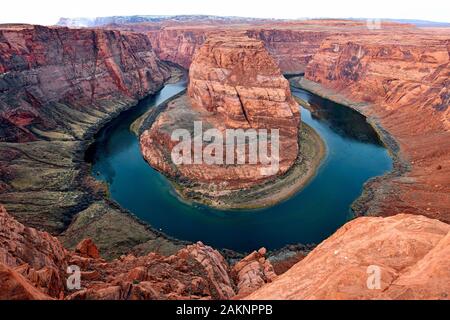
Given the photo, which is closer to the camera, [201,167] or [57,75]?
[201,167]

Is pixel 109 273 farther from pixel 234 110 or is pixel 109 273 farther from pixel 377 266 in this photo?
pixel 234 110

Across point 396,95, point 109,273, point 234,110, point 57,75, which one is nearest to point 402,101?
point 396,95

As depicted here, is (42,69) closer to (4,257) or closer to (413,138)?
(4,257)

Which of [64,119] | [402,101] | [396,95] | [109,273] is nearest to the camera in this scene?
[109,273]

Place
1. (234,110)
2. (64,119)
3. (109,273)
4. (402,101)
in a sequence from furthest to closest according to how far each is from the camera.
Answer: (402,101) < (64,119) < (234,110) < (109,273)

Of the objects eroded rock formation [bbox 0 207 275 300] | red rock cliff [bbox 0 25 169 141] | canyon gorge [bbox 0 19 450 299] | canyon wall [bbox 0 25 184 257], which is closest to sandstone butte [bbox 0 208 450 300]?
eroded rock formation [bbox 0 207 275 300]

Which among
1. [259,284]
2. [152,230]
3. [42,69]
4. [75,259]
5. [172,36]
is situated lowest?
[152,230]

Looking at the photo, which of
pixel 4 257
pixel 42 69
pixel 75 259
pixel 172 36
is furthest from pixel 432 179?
pixel 172 36
